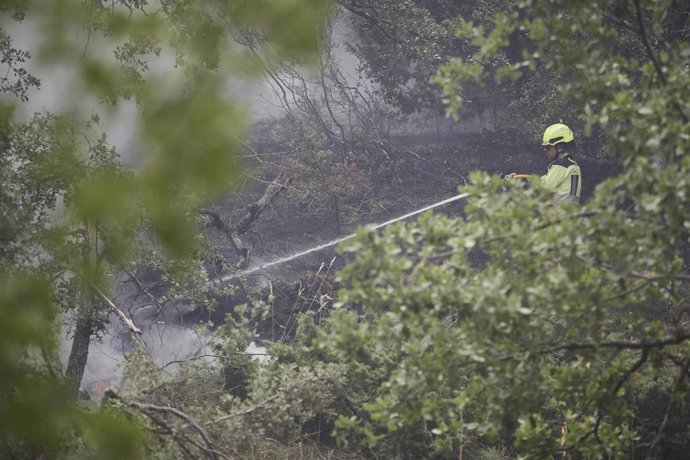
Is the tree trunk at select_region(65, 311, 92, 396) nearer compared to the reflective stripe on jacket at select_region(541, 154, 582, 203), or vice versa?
the tree trunk at select_region(65, 311, 92, 396)

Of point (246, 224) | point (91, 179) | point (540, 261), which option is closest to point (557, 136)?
point (246, 224)

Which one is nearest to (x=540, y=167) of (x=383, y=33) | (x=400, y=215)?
(x=400, y=215)

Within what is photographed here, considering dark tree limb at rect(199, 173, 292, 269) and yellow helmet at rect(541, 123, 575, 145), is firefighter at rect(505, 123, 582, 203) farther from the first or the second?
dark tree limb at rect(199, 173, 292, 269)

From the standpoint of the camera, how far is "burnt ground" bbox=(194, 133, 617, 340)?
29.4 ft

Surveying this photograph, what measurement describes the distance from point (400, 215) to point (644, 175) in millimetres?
8098

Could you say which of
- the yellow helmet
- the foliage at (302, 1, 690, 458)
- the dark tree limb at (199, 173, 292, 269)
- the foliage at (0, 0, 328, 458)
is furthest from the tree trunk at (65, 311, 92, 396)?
the yellow helmet

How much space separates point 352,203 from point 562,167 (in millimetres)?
3835

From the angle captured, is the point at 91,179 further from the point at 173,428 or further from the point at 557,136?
the point at 557,136

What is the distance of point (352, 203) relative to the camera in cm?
1134

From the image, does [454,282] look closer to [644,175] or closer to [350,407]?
[644,175]

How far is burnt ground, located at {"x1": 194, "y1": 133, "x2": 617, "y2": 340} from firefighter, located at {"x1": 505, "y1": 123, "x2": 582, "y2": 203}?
2430 mm

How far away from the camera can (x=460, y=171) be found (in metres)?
12.0

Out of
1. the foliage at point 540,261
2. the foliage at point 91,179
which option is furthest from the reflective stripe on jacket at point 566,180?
the foliage at point 540,261

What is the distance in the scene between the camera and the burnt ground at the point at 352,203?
8.95m
